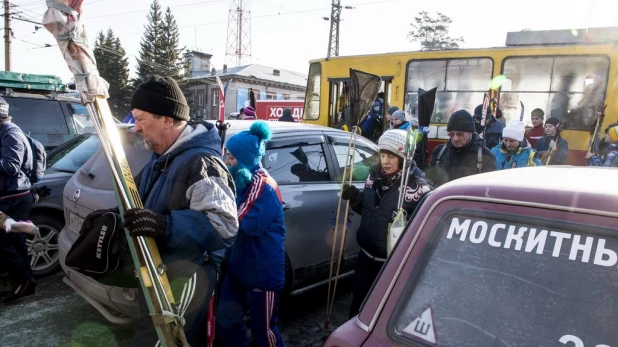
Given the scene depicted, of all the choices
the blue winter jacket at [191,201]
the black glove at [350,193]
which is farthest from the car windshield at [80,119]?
the blue winter jacket at [191,201]

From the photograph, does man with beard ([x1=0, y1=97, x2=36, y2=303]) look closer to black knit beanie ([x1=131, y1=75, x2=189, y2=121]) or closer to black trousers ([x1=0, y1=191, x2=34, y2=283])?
black trousers ([x1=0, y1=191, x2=34, y2=283])

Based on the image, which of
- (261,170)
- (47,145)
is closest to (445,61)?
(261,170)

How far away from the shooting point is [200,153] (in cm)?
214

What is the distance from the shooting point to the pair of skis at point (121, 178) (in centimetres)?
184

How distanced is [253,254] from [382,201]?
3.38 feet

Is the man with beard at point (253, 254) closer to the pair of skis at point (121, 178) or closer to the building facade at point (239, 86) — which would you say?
the pair of skis at point (121, 178)

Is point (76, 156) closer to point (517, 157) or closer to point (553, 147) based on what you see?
point (517, 157)

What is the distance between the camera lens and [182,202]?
2098 mm

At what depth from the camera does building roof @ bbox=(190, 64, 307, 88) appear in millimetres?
48562

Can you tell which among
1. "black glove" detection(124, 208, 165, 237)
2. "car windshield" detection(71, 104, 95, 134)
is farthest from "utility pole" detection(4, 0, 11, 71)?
"black glove" detection(124, 208, 165, 237)

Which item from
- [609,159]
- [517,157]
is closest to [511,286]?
[517,157]

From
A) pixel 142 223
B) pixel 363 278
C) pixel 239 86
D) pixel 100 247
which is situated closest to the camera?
pixel 142 223

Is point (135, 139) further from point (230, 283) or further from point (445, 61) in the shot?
point (445, 61)

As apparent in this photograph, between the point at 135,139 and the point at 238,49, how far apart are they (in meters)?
41.0
